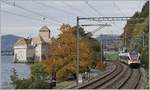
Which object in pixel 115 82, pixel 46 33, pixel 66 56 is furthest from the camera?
pixel 46 33

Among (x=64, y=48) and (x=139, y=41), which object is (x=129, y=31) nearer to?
Result: (x=139, y=41)

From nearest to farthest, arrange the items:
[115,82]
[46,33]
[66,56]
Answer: [115,82]
[66,56]
[46,33]

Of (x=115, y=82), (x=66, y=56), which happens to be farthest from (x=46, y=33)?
(x=115, y=82)

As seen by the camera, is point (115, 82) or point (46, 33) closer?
point (115, 82)

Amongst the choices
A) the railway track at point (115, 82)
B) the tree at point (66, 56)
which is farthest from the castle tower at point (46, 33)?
the railway track at point (115, 82)

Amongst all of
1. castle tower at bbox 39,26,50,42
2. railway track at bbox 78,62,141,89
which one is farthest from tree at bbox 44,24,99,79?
castle tower at bbox 39,26,50,42

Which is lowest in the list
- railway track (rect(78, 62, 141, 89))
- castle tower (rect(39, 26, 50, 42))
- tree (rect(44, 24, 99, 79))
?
railway track (rect(78, 62, 141, 89))

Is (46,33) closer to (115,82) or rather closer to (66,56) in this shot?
(66,56)

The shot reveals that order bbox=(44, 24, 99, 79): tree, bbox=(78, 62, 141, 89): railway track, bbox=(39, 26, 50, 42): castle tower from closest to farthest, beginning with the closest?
bbox=(78, 62, 141, 89): railway track < bbox=(44, 24, 99, 79): tree < bbox=(39, 26, 50, 42): castle tower

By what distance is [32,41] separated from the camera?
508ft

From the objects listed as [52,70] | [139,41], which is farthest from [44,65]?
[139,41]

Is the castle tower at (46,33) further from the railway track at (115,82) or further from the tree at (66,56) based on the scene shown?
the railway track at (115,82)

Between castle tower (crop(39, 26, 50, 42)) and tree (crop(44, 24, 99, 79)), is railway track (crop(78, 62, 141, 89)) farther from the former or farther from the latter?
castle tower (crop(39, 26, 50, 42))

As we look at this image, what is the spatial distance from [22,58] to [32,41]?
28.0 m
